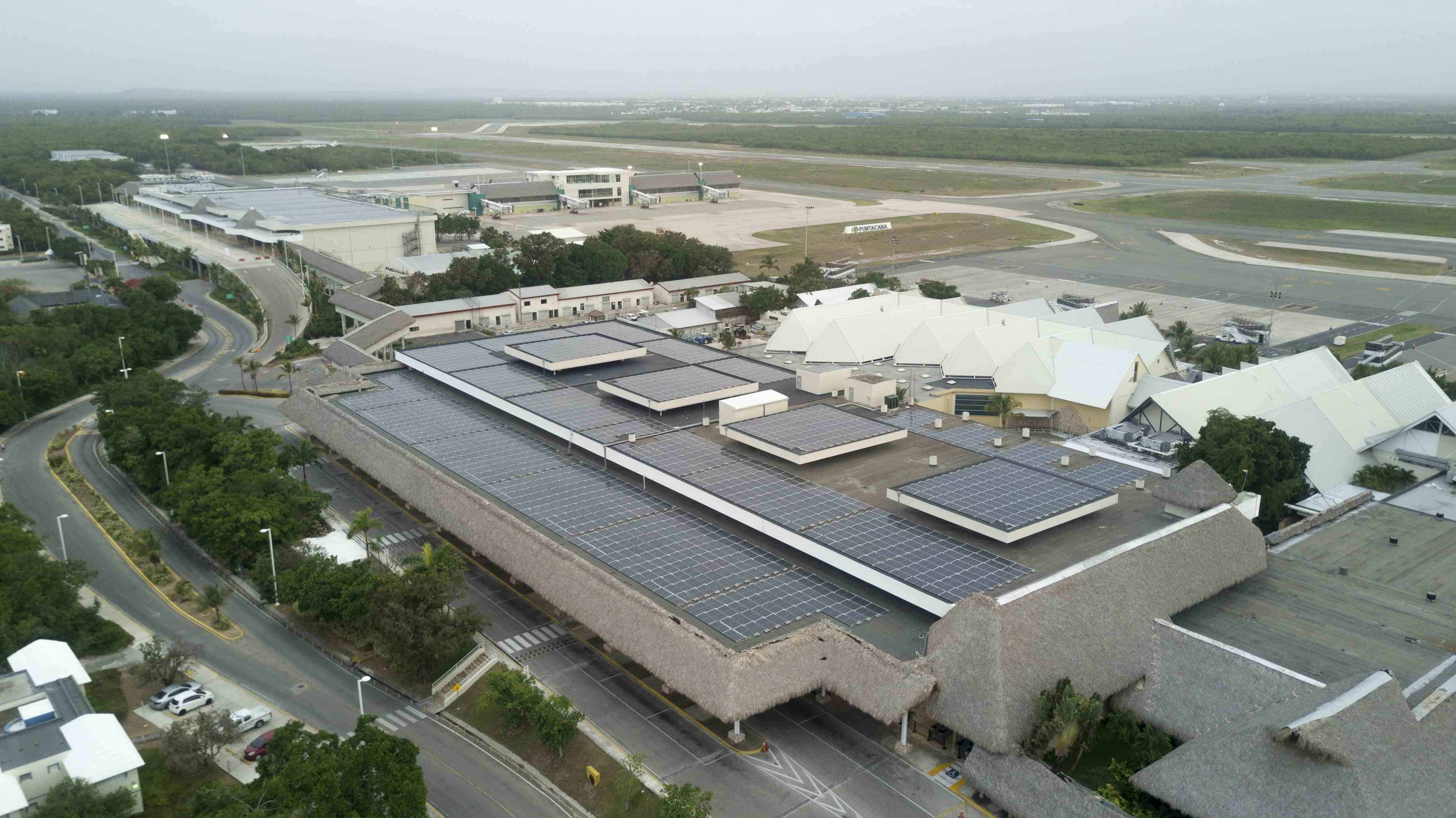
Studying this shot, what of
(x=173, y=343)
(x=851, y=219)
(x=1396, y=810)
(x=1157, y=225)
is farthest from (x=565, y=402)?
(x=1157, y=225)

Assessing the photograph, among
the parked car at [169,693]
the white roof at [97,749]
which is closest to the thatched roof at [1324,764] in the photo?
the white roof at [97,749]

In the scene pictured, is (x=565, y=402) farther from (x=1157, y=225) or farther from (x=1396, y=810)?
(x=1157, y=225)

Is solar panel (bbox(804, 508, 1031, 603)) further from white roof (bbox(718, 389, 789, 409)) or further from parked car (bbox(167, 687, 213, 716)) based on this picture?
parked car (bbox(167, 687, 213, 716))

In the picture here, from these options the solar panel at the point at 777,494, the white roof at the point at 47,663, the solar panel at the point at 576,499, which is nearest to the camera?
the white roof at the point at 47,663

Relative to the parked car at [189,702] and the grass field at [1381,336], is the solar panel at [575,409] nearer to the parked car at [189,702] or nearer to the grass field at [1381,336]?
the parked car at [189,702]

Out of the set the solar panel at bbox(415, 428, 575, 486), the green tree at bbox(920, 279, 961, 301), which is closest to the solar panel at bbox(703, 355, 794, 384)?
the solar panel at bbox(415, 428, 575, 486)

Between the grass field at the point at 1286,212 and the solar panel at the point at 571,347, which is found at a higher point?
the grass field at the point at 1286,212

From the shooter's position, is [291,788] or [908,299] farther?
[908,299]

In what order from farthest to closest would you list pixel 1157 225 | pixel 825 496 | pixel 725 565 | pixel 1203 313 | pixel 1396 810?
pixel 1157 225 < pixel 1203 313 < pixel 825 496 < pixel 725 565 < pixel 1396 810
